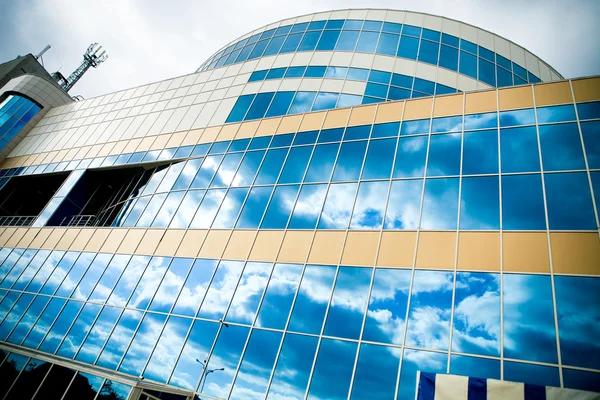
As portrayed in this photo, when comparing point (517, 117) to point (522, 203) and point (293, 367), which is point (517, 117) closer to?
point (522, 203)

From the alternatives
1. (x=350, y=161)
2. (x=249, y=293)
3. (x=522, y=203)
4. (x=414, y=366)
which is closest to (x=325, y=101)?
(x=350, y=161)

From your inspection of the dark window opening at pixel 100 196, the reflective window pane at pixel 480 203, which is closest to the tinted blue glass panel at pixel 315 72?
the dark window opening at pixel 100 196

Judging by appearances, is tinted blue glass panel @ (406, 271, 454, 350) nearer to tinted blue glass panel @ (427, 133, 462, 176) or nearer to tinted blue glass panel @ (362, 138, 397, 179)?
tinted blue glass panel @ (427, 133, 462, 176)

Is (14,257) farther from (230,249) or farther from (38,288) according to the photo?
(230,249)

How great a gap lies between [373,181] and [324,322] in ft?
23.4

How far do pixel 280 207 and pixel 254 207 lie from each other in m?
1.64

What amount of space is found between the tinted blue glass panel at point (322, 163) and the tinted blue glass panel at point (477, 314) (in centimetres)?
840

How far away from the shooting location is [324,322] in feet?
41.9

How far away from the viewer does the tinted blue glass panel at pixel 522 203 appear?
12.2m

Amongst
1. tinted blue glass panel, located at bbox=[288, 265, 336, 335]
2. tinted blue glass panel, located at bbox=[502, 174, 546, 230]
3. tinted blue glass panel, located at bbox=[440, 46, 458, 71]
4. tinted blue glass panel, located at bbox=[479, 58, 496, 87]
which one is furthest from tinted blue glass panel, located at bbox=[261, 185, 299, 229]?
tinted blue glass panel, located at bbox=[479, 58, 496, 87]

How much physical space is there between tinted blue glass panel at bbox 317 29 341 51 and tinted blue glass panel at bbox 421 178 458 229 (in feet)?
60.0

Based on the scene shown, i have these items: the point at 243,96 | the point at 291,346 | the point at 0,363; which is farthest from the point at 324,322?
the point at 243,96

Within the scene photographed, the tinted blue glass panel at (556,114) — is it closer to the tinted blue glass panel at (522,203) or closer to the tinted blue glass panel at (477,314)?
the tinted blue glass panel at (522,203)

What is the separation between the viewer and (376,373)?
1102cm
